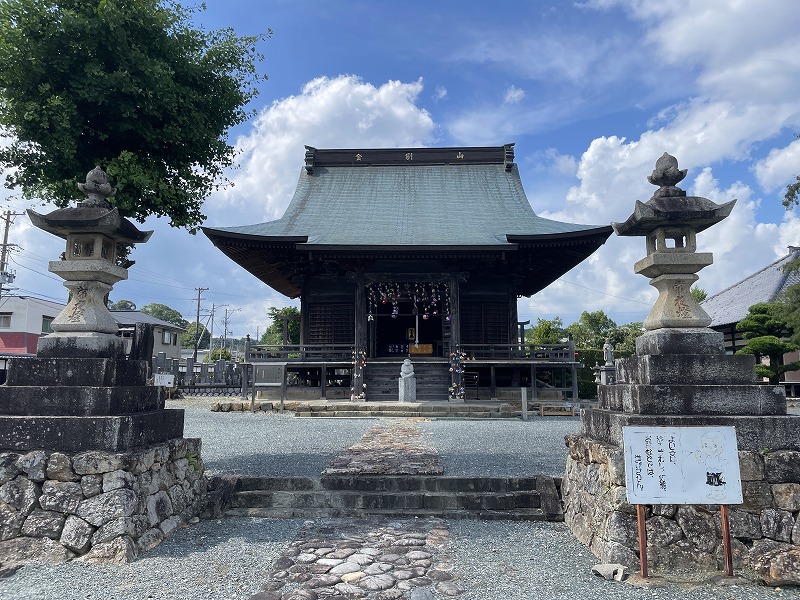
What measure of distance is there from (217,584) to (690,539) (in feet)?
12.0

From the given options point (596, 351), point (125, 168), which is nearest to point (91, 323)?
point (125, 168)

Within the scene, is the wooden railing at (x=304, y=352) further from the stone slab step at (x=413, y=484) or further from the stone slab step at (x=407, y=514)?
the stone slab step at (x=407, y=514)

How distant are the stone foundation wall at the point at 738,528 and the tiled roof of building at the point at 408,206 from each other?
11441 mm

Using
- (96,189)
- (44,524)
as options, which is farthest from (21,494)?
(96,189)

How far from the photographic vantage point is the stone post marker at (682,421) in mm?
3855

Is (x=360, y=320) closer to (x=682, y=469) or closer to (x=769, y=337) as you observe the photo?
(x=682, y=469)

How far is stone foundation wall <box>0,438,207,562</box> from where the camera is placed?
4.14m

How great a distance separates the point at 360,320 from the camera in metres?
16.1

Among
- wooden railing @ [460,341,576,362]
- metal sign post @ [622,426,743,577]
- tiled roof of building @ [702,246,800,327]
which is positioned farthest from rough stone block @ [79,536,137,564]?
tiled roof of building @ [702,246,800,327]

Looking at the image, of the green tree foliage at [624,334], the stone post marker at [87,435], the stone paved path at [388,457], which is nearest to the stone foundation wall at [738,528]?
the stone paved path at [388,457]

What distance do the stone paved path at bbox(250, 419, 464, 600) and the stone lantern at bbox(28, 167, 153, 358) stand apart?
2.65 meters

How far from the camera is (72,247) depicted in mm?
5016

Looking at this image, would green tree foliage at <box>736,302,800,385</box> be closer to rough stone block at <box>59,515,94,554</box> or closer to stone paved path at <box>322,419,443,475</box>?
stone paved path at <box>322,419,443,475</box>

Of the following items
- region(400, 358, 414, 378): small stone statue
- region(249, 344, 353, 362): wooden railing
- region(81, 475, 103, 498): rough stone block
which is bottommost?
region(81, 475, 103, 498): rough stone block
